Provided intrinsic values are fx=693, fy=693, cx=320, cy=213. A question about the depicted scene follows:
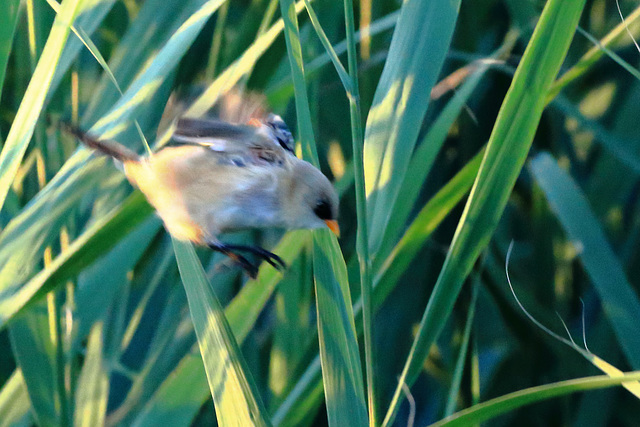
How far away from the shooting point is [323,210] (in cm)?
77

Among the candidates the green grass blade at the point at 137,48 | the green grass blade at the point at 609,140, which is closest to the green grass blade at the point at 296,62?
the green grass blade at the point at 137,48

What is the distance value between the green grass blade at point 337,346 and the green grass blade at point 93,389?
0.47 m

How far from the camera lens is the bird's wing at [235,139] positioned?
75 centimetres

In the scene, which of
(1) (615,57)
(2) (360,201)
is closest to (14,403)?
(2) (360,201)

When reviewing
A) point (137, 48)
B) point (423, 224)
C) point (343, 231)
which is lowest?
point (343, 231)

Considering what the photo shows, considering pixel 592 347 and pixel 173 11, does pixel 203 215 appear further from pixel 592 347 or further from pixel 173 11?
pixel 592 347

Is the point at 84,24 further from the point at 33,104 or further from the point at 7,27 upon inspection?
the point at 33,104

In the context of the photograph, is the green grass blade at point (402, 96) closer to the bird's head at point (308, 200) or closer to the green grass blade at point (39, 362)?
the bird's head at point (308, 200)

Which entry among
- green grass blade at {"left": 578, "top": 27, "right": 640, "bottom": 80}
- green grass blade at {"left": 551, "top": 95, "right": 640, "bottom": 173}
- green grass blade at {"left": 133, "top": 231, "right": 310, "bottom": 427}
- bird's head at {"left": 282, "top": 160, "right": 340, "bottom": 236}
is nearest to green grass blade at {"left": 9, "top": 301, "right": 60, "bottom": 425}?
green grass blade at {"left": 133, "top": 231, "right": 310, "bottom": 427}

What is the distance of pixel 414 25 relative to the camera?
745 mm

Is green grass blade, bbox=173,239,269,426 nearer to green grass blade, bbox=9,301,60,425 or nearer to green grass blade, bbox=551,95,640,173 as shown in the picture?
green grass blade, bbox=9,301,60,425

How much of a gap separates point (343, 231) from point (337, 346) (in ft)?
2.19

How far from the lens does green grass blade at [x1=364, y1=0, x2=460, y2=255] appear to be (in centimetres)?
73

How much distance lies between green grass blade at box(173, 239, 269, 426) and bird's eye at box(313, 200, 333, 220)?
0.18 m
